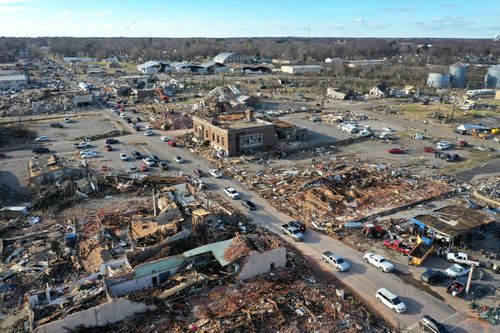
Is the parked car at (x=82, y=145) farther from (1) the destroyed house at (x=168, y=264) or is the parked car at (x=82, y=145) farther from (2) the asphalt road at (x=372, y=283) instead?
(1) the destroyed house at (x=168, y=264)

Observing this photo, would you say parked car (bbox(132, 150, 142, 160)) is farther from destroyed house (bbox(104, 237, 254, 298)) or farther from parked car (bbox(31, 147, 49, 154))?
destroyed house (bbox(104, 237, 254, 298))

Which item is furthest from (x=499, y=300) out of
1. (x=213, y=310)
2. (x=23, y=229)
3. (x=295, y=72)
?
(x=295, y=72)

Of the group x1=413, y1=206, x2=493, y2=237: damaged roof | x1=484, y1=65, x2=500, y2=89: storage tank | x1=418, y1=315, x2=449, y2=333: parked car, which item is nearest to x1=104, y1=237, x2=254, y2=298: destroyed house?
x1=418, y1=315, x2=449, y2=333: parked car

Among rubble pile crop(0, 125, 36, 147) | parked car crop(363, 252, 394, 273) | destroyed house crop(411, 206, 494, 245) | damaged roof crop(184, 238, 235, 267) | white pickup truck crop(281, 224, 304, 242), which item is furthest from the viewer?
rubble pile crop(0, 125, 36, 147)

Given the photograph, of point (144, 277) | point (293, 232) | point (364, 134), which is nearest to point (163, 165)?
point (293, 232)

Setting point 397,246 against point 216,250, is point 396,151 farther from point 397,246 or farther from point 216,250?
point 216,250

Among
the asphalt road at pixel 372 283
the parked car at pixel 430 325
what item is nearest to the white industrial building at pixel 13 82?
the asphalt road at pixel 372 283
